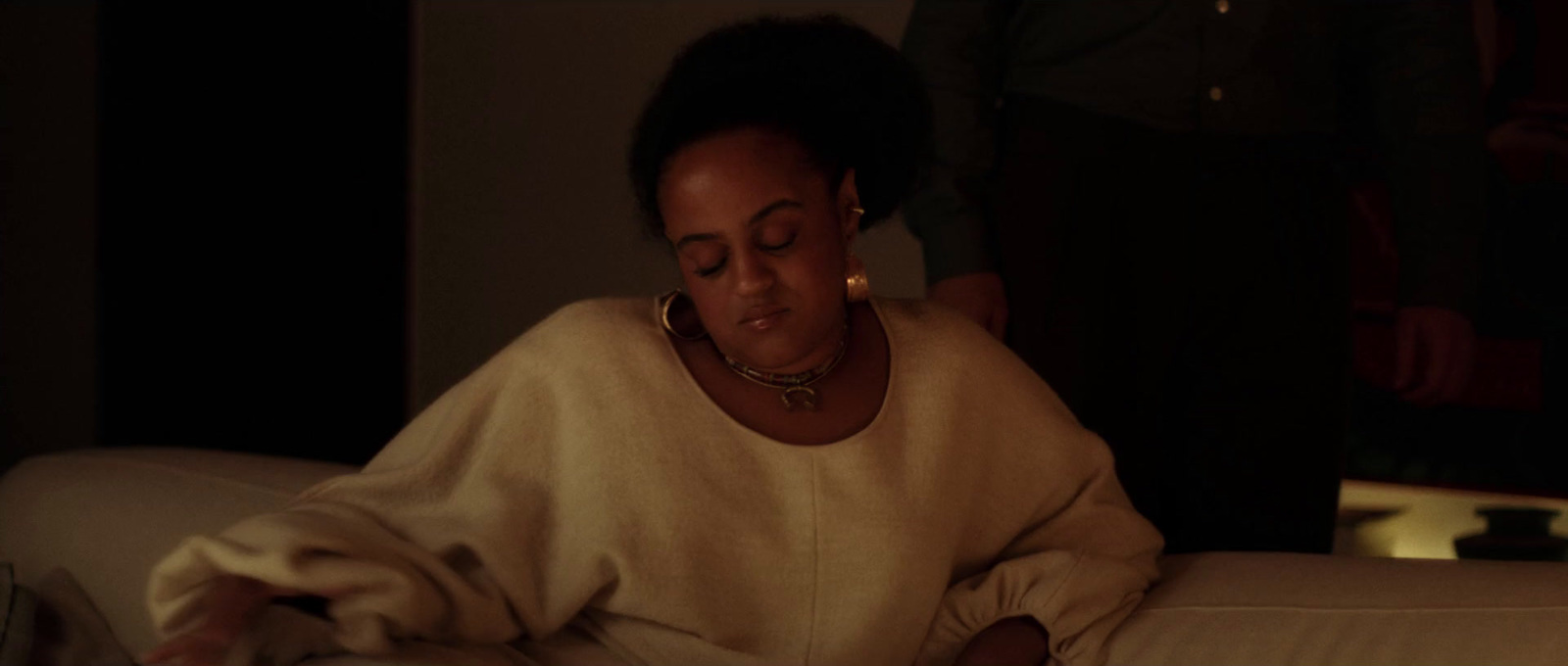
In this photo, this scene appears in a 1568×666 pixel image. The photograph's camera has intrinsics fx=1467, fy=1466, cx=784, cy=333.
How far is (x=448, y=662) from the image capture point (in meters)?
1.16

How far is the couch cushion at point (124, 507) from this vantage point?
141 centimetres

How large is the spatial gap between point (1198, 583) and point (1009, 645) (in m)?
0.20

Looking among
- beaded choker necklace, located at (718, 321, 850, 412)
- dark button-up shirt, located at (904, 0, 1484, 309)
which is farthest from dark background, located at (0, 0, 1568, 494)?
beaded choker necklace, located at (718, 321, 850, 412)

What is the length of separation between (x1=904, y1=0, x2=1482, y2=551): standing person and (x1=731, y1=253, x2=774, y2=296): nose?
0.64 metres

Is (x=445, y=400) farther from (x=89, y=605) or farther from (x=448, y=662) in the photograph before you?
(x=89, y=605)

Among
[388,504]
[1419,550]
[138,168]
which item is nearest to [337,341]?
[138,168]

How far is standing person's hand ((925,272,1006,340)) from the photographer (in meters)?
1.85

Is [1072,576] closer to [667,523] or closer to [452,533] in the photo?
[667,523]

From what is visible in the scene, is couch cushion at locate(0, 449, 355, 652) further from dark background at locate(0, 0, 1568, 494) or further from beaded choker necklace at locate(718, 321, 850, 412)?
dark background at locate(0, 0, 1568, 494)

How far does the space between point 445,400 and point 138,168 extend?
1.69 metres

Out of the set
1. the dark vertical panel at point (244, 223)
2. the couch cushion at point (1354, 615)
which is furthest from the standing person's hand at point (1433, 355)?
the dark vertical panel at point (244, 223)

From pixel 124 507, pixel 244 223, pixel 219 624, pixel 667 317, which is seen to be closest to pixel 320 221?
pixel 244 223

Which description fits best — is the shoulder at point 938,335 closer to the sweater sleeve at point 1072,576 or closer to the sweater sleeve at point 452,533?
the sweater sleeve at point 1072,576

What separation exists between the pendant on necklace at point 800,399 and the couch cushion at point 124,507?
20.7 inches
